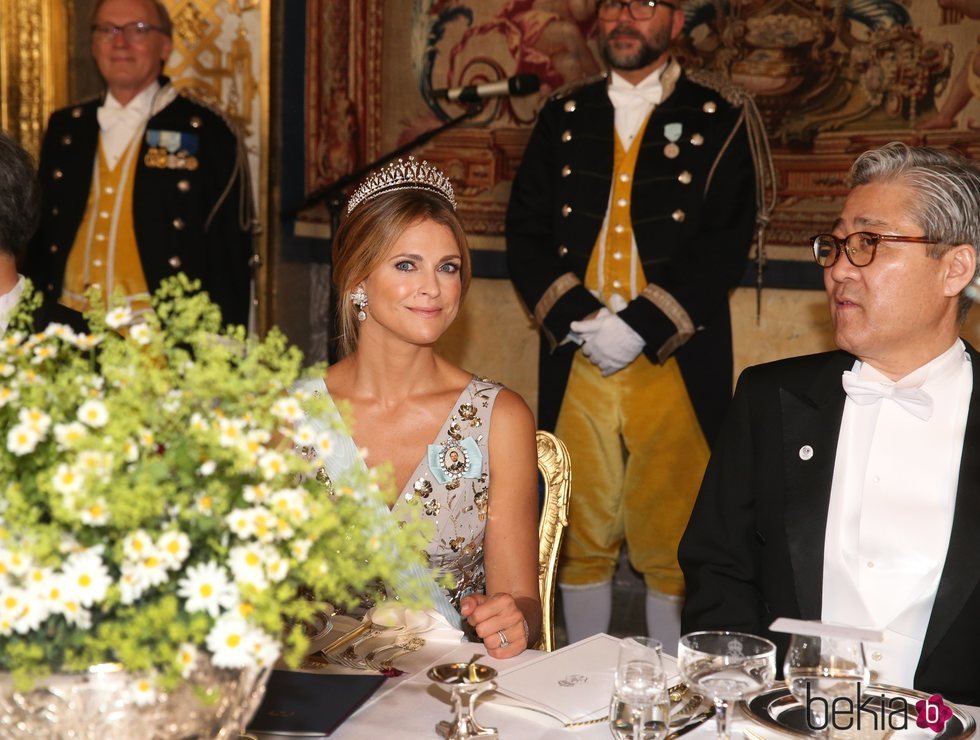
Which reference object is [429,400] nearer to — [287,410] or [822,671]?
[822,671]

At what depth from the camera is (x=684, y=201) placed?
3.89 metres

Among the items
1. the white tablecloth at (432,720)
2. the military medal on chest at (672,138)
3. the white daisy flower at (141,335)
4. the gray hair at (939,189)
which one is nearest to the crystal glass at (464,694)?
the white tablecloth at (432,720)

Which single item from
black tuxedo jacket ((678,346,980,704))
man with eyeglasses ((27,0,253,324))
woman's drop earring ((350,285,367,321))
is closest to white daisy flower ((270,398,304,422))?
black tuxedo jacket ((678,346,980,704))

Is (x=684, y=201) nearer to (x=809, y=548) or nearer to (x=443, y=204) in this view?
(x=443, y=204)

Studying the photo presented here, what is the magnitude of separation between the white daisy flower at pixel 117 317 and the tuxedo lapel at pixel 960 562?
148 cm

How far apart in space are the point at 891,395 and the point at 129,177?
3.12 meters

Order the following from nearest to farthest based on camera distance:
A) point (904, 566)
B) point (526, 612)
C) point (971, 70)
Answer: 1. point (904, 566)
2. point (526, 612)
3. point (971, 70)

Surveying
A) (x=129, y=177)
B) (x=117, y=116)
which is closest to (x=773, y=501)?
(x=129, y=177)

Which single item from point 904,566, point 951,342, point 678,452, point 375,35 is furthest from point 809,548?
point 375,35

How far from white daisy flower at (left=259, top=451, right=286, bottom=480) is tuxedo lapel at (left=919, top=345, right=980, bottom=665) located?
136 cm

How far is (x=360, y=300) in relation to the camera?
2.74 meters

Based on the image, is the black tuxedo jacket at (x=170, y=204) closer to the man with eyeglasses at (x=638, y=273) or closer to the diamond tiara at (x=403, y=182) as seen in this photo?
the man with eyeglasses at (x=638, y=273)

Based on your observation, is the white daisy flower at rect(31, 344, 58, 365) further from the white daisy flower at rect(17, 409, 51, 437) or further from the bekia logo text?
the bekia logo text

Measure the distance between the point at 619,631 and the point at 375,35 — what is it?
2539mm
